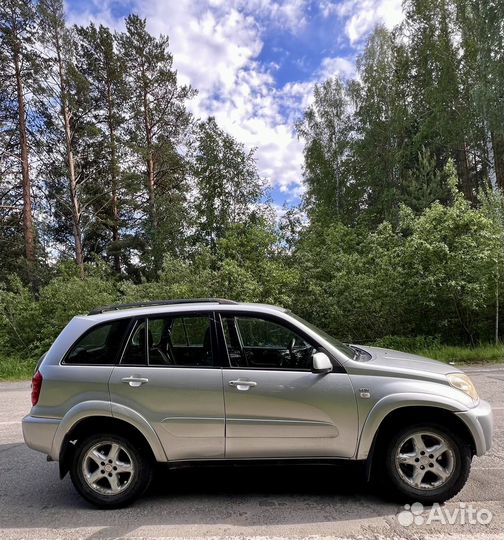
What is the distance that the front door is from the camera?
10.5 ft

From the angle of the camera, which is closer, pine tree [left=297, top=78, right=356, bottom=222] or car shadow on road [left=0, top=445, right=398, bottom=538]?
car shadow on road [left=0, top=445, right=398, bottom=538]

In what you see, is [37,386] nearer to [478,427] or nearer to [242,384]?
[242,384]

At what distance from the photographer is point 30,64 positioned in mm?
17984

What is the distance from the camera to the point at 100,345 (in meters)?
3.54

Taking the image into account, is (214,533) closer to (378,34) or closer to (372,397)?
(372,397)

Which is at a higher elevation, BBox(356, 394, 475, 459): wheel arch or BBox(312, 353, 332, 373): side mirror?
BBox(312, 353, 332, 373): side mirror

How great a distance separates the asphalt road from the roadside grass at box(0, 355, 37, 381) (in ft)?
26.5

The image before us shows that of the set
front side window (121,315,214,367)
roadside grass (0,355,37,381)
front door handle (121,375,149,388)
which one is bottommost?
roadside grass (0,355,37,381)

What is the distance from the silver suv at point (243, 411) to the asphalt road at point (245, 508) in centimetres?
22

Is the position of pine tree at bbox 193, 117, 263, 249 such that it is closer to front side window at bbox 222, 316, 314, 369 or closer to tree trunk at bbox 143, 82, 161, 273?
tree trunk at bbox 143, 82, 161, 273

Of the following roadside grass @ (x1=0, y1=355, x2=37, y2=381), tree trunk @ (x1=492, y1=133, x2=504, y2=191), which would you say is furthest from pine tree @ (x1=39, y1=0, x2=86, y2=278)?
tree trunk @ (x1=492, y1=133, x2=504, y2=191)

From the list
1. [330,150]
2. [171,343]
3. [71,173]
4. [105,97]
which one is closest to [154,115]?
[105,97]

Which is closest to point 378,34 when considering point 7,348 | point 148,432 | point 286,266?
point 286,266

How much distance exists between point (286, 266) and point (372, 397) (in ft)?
37.8
